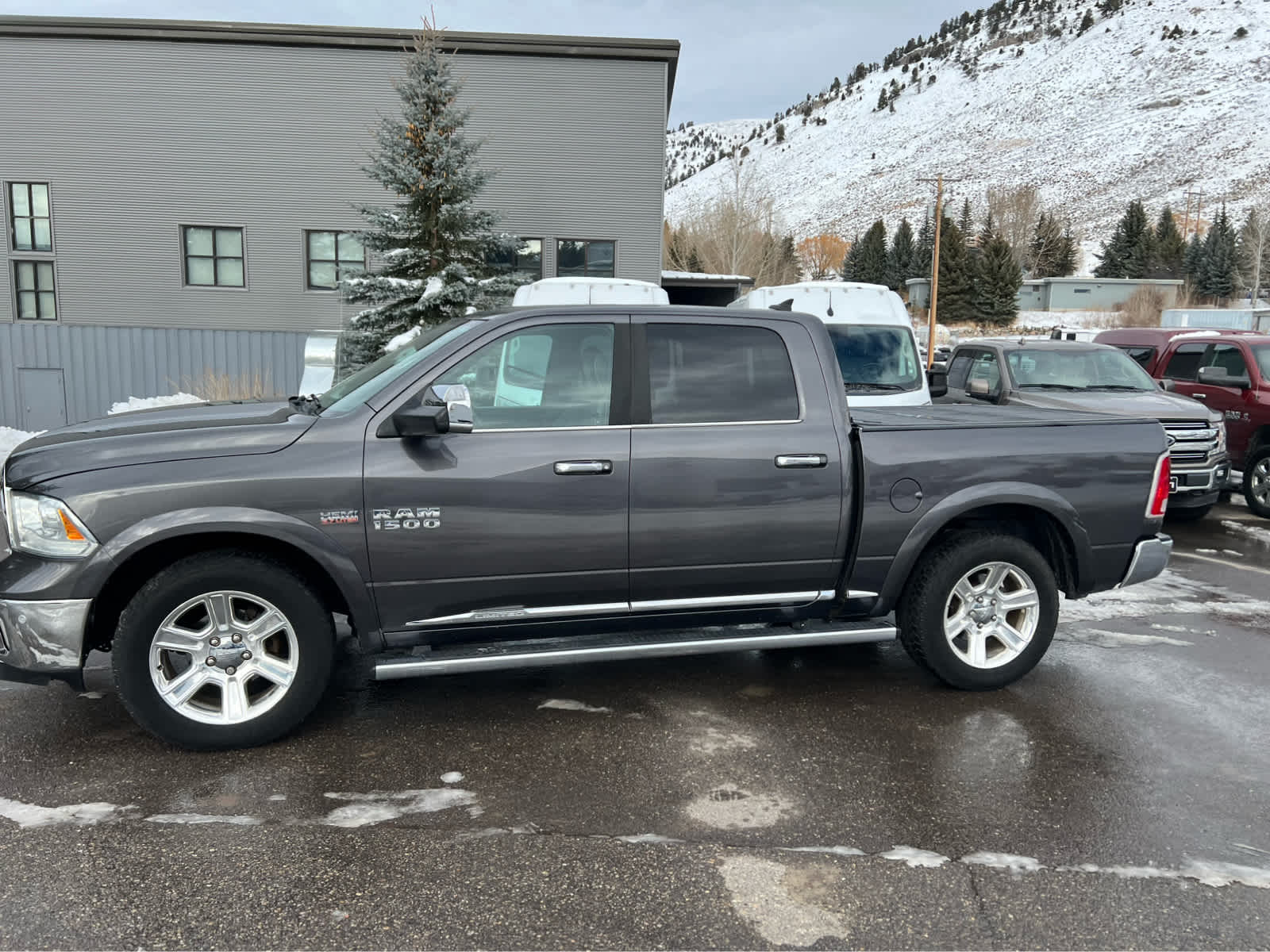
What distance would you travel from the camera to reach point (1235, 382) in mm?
10562

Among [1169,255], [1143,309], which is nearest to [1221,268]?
[1169,255]

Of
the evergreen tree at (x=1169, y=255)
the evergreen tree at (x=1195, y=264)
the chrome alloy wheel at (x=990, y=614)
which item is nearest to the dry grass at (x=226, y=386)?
the chrome alloy wheel at (x=990, y=614)

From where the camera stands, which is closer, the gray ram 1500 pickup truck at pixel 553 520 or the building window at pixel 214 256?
the gray ram 1500 pickup truck at pixel 553 520

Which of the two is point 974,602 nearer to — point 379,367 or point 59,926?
point 379,367

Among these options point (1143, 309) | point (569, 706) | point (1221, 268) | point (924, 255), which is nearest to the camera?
point (569, 706)

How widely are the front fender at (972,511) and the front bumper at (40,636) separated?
3.56 meters

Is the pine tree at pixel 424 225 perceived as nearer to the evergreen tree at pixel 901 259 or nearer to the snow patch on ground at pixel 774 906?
the snow patch on ground at pixel 774 906

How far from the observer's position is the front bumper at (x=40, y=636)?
12.0 feet

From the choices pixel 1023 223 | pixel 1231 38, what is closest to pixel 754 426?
pixel 1023 223

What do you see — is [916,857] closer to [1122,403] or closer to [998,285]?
[1122,403]

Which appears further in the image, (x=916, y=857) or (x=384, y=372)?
(x=384, y=372)

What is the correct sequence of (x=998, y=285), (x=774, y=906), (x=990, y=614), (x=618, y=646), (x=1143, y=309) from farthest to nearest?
(x=1143, y=309) < (x=998, y=285) < (x=990, y=614) < (x=618, y=646) < (x=774, y=906)

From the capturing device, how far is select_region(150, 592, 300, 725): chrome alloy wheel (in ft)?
12.6

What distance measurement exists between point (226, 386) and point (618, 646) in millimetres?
13905
